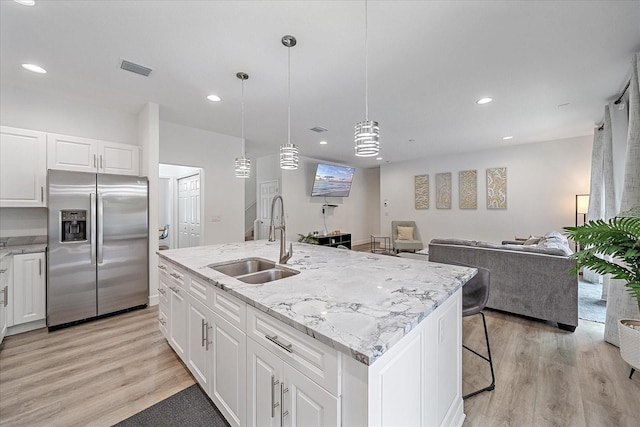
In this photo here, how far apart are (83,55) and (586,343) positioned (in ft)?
17.7

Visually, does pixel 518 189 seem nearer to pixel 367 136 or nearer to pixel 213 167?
pixel 367 136

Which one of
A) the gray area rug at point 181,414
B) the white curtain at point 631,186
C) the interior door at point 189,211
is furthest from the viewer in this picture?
the interior door at point 189,211

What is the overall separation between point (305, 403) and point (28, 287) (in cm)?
347

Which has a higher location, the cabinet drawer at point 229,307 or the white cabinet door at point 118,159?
the white cabinet door at point 118,159

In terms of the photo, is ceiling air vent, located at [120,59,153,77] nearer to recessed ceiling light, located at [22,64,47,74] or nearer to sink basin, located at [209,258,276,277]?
recessed ceiling light, located at [22,64,47,74]

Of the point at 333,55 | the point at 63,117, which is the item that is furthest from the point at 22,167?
the point at 333,55

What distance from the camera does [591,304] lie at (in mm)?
3488

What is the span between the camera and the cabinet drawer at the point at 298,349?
918 mm

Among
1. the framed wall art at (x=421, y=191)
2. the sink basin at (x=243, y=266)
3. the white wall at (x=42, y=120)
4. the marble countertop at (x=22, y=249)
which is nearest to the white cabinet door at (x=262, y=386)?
the sink basin at (x=243, y=266)

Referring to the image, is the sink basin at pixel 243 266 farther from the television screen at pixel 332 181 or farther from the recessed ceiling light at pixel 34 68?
the television screen at pixel 332 181

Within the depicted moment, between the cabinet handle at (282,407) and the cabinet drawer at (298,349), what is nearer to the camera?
the cabinet drawer at (298,349)

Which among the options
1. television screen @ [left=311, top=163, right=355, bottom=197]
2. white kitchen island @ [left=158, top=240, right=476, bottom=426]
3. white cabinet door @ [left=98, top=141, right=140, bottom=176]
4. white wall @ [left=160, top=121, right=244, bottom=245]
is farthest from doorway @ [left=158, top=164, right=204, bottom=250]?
white kitchen island @ [left=158, top=240, right=476, bottom=426]

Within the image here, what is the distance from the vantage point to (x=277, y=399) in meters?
1.16

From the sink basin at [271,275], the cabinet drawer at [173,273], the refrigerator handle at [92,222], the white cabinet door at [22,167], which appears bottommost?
the cabinet drawer at [173,273]
